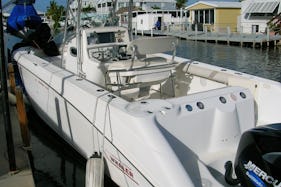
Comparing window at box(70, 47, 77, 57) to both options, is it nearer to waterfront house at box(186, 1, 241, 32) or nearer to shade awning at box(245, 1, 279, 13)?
shade awning at box(245, 1, 279, 13)

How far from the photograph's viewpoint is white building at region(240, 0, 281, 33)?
88.5 ft

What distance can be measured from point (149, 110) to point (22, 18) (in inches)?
241

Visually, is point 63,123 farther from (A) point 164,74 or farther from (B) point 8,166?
(A) point 164,74

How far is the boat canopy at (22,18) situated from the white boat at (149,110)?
287cm

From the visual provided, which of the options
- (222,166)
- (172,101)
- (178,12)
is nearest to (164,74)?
(172,101)

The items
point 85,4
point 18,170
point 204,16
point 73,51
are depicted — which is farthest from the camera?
point 204,16

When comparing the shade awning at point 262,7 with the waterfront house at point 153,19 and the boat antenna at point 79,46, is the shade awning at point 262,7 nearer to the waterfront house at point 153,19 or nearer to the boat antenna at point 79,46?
the waterfront house at point 153,19

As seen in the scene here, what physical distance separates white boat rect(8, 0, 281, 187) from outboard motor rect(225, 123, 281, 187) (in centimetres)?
40

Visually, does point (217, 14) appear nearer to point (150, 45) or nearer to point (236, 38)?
point (236, 38)

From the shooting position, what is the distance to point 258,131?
2.85 meters

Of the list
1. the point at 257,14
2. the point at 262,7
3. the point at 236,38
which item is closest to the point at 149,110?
the point at 236,38

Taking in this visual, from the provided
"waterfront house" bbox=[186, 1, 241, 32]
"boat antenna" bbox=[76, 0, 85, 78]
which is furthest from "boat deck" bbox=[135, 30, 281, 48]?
"boat antenna" bbox=[76, 0, 85, 78]

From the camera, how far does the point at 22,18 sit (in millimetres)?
8484

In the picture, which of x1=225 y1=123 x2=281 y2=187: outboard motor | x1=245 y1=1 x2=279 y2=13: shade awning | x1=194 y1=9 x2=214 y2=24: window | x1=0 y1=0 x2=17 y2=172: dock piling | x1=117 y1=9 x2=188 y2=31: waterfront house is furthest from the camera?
x1=117 y1=9 x2=188 y2=31: waterfront house
